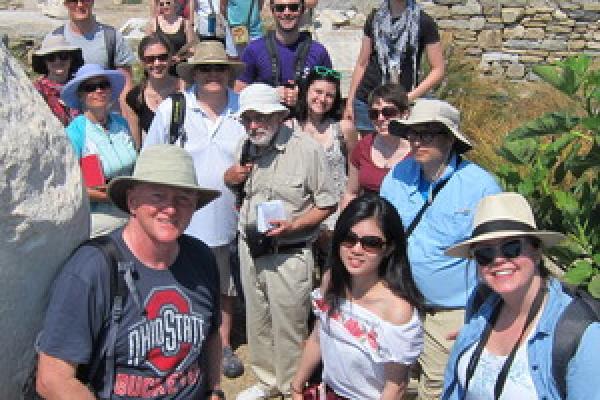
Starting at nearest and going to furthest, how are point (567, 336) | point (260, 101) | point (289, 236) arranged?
point (567, 336) < point (260, 101) < point (289, 236)

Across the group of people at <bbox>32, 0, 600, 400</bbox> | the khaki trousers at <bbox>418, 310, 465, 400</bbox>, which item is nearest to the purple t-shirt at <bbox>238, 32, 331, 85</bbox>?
the group of people at <bbox>32, 0, 600, 400</bbox>

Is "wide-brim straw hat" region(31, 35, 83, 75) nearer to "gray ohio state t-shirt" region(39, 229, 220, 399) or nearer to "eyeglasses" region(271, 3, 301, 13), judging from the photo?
"eyeglasses" region(271, 3, 301, 13)

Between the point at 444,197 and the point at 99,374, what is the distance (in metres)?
1.71

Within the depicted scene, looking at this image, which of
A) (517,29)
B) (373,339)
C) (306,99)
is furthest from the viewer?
(517,29)

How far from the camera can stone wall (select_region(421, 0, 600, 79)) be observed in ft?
37.9

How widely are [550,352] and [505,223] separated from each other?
1.43 feet

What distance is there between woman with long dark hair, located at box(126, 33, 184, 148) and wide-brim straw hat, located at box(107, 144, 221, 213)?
2587 mm

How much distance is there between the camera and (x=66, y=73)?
5.02 metres

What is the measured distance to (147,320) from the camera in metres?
2.54

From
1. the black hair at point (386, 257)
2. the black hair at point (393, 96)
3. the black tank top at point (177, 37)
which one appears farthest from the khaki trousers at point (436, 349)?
the black tank top at point (177, 37)

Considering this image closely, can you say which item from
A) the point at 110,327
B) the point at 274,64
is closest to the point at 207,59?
the point at 274,64

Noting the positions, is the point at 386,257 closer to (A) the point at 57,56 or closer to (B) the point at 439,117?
(B) the point at 439,117

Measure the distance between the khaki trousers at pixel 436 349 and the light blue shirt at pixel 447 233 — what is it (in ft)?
0.20

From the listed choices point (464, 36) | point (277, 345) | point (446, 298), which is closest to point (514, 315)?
point (446, 298)
